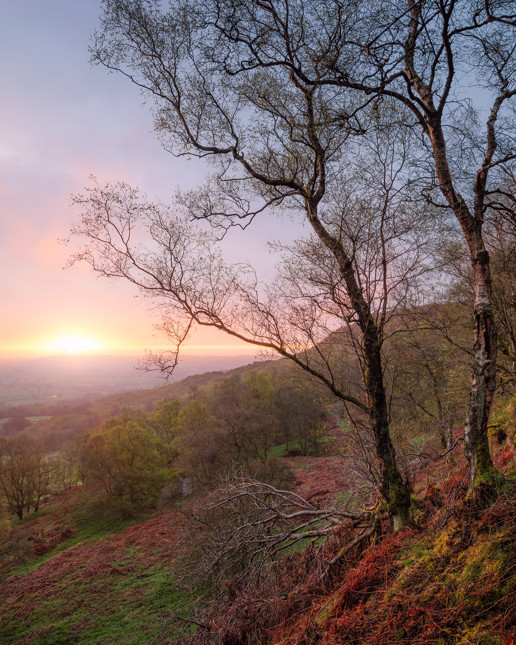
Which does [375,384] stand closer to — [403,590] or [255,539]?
[403,590]

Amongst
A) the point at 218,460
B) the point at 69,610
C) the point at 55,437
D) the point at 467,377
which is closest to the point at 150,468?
the point at 218,460

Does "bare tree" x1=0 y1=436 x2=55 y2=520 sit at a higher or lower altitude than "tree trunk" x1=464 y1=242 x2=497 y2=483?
lower

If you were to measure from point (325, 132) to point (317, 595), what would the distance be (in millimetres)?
7925

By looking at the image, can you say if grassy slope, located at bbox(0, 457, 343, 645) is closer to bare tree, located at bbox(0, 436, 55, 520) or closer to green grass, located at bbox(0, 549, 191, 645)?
green grass, located at bbox(0, 549, 191, 645)

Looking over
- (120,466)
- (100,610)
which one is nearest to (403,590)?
(100,610)

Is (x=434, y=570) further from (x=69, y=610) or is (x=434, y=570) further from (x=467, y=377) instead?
(x=69, y=610)

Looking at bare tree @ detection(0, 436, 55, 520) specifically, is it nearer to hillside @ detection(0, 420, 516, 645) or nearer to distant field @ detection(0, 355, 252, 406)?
hillside @ detection(0, 420, 516, 645)

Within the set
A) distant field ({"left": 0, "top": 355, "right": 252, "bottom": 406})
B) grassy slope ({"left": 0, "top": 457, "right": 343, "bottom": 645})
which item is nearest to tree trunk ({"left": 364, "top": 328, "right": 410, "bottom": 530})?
grassy slope ({"left": 0, "top": 457, "right": 343, "bottom": 645})

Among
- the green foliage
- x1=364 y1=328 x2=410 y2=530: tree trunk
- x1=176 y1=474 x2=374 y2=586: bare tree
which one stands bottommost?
the green foliage

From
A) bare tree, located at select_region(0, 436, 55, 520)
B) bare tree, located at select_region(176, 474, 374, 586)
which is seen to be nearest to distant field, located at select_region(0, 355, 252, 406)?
bare tree, located at select_region(0, 436, 55, 520)

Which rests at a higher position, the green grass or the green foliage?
the green foliage

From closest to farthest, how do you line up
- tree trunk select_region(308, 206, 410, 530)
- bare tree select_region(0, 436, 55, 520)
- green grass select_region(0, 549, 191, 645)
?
tree trunk select_region(308, 206, 410, 530) → green grass select_region(0, 549, 191, 645) → bare tree select_region(0, 436, 55, 520)

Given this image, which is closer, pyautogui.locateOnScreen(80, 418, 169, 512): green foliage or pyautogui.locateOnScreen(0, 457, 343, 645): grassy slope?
pyautogui.locateOnScreen(0, 457, 343, 645): grassy slope

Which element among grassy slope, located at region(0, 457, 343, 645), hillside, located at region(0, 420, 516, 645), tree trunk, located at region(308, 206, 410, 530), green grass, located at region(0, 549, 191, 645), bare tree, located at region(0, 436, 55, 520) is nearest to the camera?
hillside, located at region(0, 420, 516, 645)
